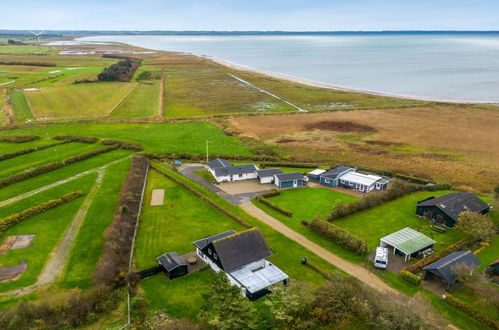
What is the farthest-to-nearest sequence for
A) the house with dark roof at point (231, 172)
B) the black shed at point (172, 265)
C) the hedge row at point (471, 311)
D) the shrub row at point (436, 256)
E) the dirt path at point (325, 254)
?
the house with dark roof at point (231, 172) < the shrub row at point (436, 256) < the dirt path at point (325, 254) < the black shed at point (172, 265) < the hedge row at point (471, 311)

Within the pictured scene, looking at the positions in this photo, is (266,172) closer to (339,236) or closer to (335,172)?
(335,172)

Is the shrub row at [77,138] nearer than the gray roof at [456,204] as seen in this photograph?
No

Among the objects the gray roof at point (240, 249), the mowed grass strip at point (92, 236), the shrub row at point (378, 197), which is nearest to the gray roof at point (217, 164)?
the mowed grass strip at point (92, 236)

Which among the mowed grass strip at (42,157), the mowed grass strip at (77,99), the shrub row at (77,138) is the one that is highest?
the mowed grass strip at (77,99)

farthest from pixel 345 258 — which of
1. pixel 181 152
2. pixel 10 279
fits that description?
pixel 181 152

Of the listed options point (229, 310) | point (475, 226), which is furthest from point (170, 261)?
point (475, 226)

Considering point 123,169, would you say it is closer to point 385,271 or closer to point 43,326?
point 43,326

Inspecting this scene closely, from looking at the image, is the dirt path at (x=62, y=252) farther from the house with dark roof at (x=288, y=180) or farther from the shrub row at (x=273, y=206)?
the house with dark roof at (x=288, y=180)
